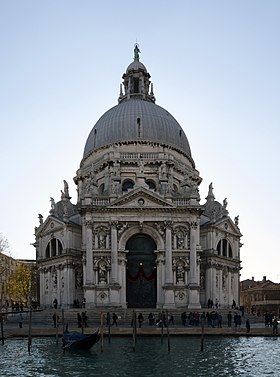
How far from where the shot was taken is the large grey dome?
55.9 m

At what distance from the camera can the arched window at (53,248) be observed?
52.1 m

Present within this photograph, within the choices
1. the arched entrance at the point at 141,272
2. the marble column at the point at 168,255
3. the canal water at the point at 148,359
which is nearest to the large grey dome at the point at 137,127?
the arched entrance at the point at 141,272

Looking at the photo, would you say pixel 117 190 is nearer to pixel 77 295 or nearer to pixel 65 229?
pixel 65 229

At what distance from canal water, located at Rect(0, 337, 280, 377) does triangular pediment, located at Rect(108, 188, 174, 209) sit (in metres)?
16.6

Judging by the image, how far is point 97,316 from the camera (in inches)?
1647

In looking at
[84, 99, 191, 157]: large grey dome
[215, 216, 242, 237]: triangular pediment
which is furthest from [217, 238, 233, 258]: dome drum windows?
[84, 99, 191, 157]: large grey dome

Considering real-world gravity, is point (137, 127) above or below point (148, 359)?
above

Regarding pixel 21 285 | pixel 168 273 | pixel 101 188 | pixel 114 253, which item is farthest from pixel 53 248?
pixel 21 285

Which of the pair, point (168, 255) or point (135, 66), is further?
point (135, 66)

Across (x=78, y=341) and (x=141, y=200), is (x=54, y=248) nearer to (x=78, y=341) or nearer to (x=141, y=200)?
(x=141, y=200)

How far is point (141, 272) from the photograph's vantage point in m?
47.3

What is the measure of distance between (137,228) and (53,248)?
10131 millimetres

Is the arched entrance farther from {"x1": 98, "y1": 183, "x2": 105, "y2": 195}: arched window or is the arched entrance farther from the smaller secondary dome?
the smaller secondary dome

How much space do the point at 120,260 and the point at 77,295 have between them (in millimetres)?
6092
